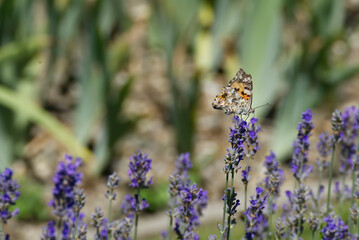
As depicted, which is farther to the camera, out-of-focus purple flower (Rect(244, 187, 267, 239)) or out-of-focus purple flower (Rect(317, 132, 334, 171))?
out-of-focus purple flower (Rect(317, 132, 334, 171))

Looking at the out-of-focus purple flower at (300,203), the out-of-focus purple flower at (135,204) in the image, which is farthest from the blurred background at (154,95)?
the out-of-focus purple flower at (300,203)

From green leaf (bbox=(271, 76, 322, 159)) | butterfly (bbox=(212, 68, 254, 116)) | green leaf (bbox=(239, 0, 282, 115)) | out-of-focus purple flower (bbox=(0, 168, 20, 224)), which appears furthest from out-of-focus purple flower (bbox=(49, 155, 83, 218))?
green leaf (bbox=(271, 76, 322, 159))

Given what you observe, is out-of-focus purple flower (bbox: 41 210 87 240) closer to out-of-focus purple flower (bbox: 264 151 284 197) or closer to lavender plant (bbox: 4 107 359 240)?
lavender plant (bbox: 4 107 359 240)

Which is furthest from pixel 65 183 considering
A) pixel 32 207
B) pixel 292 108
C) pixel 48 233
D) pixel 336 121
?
pixel 292 108

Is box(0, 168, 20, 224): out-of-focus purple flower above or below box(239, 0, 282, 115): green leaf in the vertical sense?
below

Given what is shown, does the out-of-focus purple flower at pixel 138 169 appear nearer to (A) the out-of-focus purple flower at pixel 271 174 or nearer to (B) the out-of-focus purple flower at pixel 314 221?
(A) the out-of-focus purple flower at pixel 271 174

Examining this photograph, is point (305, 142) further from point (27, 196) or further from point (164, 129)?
Result: point (164, 129)

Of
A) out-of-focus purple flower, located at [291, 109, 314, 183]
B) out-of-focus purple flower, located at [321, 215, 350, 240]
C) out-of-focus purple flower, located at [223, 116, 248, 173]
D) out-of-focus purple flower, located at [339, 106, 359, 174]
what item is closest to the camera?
out-of-focus purple flower, located at [223, 116, 248, 173]
